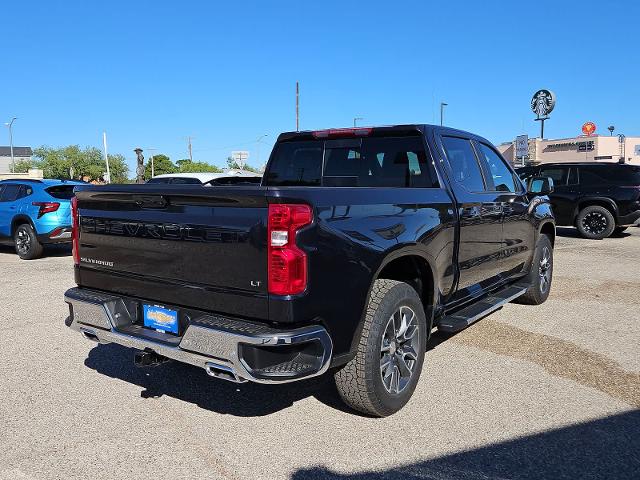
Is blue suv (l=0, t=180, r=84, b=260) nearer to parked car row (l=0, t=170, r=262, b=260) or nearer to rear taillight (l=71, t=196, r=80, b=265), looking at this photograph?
parked car row (l=0, t=170, r=262, b=260)

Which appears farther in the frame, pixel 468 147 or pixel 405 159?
pixel 468 147

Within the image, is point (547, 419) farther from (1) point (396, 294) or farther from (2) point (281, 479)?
(2) point (281, 479)

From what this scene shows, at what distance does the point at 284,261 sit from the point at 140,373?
2.22 metres

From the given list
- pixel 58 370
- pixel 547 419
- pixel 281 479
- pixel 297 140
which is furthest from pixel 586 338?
pixel 58 370

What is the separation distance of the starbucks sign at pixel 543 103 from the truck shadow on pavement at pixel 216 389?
126ft

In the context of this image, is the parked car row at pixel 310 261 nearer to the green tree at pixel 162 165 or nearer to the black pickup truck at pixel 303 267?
the black pickup truck at pixel 303 267

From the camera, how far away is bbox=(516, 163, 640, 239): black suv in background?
42.9 feet

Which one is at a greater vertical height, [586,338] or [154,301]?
[154,301]

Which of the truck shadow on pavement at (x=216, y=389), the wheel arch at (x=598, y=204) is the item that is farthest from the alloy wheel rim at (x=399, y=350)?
the wheel arch at (x=598, y=204)

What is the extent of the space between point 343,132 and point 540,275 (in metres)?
3.36

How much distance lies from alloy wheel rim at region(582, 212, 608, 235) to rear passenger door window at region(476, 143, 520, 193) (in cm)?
892

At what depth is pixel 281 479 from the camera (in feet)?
9.30

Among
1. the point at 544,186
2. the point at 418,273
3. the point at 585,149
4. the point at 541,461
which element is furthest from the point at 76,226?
the point at 585,149

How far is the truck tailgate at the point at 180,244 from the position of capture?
292 centimetres
